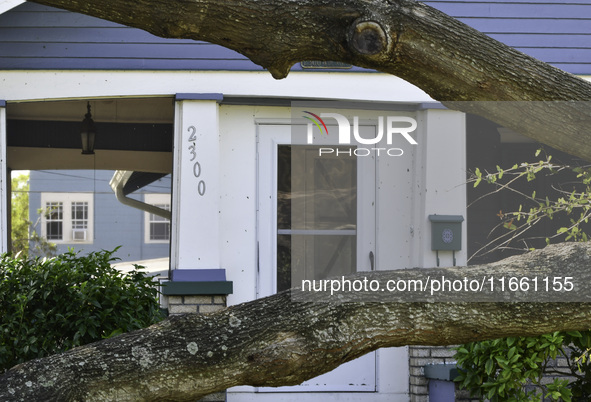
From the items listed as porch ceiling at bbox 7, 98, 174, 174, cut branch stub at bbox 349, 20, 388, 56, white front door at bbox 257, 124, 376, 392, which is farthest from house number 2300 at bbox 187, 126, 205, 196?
cut branch stub at bbox 349, 20, 388, 56

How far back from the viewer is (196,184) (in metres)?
6.61

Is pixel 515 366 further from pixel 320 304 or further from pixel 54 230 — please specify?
pixel 54 230

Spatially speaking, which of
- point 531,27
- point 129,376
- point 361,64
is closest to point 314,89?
point 531,27

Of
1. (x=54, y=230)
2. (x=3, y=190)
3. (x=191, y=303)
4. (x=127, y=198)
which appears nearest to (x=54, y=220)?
(x=54, y=230)

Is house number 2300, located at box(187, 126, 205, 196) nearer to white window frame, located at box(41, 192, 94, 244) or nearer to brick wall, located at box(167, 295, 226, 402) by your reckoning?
brick wall, located at box(167, 295, 226, 402)

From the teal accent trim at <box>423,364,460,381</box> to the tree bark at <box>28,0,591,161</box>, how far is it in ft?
10.5

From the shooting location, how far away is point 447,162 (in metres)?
6.83

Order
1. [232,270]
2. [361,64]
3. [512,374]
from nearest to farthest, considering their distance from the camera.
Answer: [361,64] < [512,374] < [232,270]

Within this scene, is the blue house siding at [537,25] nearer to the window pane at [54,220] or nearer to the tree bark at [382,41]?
the tree bark at [382,41]

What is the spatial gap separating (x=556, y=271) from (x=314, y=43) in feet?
3.95

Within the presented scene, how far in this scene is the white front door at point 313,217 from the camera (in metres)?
6.82

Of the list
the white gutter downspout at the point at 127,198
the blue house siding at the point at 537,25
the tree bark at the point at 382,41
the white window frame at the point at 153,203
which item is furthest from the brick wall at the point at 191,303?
the white window frame at the point at 153,203

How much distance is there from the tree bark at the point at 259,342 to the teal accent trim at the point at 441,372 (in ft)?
9.98

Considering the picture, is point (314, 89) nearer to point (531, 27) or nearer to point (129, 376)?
point (531, 27)
